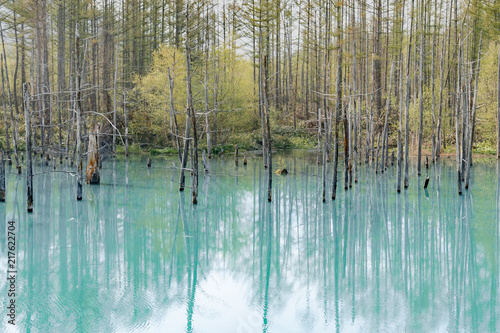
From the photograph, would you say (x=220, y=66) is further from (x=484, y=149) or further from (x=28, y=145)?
(x=28, y=145)

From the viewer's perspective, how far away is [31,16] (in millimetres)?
22422

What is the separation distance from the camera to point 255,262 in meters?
7.46

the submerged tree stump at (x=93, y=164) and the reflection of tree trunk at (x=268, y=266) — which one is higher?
the submerged tree stump at (x=93, y=164)

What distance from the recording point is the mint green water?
17.3ft

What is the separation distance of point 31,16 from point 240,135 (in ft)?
45.8

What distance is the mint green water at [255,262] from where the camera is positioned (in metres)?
5.26

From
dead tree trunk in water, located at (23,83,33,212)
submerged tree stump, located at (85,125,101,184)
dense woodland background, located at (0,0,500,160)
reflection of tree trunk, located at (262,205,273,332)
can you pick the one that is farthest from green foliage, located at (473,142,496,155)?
dead tree trunk in water, located at (23,83,33,212)

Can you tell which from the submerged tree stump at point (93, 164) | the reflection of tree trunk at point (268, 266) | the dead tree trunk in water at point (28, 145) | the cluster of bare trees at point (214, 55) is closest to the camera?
the reflection of tree trunk at point (268, 266)

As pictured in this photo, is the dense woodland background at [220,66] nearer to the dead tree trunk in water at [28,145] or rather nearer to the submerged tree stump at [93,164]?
the submerged tree stump at [93,164]

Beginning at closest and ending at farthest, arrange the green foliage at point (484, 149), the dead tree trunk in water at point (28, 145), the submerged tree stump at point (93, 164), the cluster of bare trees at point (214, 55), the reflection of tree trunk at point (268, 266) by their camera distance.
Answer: the reflection of tree trunk at point (268, 266), the dead tree trunk in water at point (28, 145), the submerged tree stump at point (93, 164), the cluster of bare trees at point (214, 55), the green foliage at point (484, 149)

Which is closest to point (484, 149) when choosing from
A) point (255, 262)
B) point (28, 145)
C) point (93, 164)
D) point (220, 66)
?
point (220, 66)

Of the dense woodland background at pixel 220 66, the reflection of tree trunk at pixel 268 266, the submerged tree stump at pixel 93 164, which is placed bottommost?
the reflection of tree trunk at pixel 268 266

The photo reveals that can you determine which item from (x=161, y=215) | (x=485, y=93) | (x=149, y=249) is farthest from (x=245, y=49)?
(x=149, y=249)

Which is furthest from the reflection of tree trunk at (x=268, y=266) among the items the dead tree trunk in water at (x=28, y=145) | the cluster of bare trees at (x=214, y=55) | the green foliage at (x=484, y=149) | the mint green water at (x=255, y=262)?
the green foliage at (x=484, y=149)
